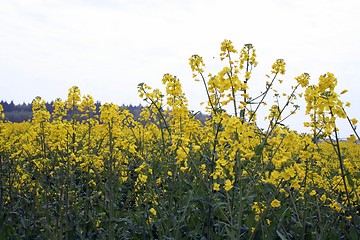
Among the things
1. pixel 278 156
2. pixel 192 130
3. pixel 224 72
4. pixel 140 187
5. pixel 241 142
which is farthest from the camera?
pixel 140 187

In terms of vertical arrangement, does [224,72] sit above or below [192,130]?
above

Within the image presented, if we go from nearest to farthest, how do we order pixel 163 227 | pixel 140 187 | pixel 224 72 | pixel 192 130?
pixel 224 72, pixel 192 130, pixel 163 227, pixel 140 187

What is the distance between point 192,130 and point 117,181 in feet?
5.89

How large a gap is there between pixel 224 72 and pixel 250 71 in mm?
558

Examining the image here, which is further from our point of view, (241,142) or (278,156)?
(278,156)

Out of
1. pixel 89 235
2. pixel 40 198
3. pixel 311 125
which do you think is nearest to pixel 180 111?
pixel 311 125

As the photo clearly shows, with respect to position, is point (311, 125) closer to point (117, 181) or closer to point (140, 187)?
point (140, 187)

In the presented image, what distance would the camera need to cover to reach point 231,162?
2.93 meters

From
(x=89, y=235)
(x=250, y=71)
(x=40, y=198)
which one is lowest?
(x=89, y=235)

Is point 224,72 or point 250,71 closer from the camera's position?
point 224,72

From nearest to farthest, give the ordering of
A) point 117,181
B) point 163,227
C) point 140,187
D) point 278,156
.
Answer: point 278,156 < point 163,227 < point 140,187 < point 117,181

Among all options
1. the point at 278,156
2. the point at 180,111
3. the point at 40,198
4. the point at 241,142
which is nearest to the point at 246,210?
the point at 180,111

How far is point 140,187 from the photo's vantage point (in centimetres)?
450

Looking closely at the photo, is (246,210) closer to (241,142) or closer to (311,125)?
(311,125)
